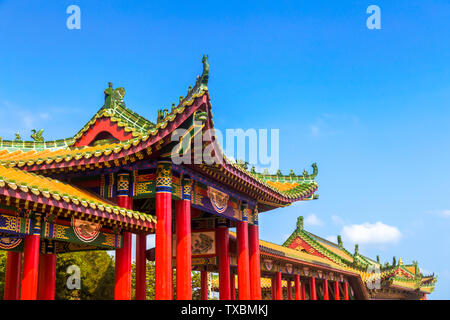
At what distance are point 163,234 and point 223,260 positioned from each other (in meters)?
4.93

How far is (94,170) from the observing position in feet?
39.0

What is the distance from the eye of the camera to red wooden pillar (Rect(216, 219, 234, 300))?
15438 mm

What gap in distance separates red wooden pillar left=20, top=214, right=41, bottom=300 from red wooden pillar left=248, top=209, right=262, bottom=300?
866 cm

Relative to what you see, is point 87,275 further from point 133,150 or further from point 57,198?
point 57,198

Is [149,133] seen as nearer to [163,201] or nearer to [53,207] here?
[163,201]

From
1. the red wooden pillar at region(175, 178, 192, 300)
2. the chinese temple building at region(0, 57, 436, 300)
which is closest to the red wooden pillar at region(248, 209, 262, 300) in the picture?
the chinese temple building at region(0, 57, 436, 300)

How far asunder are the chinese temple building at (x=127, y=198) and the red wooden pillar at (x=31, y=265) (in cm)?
2

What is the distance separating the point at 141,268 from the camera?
15.1 metres

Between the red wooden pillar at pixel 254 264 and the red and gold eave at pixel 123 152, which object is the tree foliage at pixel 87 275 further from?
the red and gold eave at pixel 123 152

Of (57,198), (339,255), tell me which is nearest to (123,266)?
(57,198)

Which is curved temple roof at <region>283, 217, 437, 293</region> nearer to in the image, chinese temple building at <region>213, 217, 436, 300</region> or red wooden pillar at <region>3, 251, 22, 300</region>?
chinese temple building at <region>213, 217, 436, 300</region>

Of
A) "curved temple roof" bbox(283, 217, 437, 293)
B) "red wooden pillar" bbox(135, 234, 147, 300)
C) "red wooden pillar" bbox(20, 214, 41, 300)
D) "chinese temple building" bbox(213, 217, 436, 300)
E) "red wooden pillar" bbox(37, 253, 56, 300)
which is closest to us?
"red wooden pillar" bbox(20, 214, 41, 300)

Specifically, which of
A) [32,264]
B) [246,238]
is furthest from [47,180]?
[246,238]
